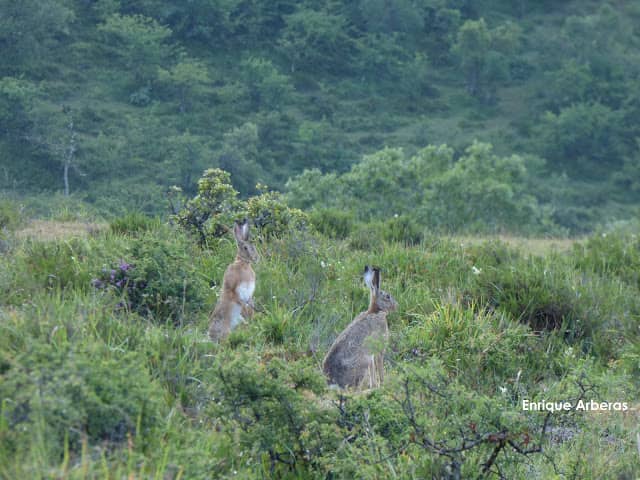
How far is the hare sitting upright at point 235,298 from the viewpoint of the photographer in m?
6.62

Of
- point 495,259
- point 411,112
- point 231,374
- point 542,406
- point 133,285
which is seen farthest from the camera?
point 411,112

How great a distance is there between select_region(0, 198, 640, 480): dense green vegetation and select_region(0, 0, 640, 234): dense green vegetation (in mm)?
31963

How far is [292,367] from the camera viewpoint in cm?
480

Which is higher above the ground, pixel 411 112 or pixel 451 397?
Answer: pixel 451 397

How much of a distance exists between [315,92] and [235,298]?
6352 centimetres

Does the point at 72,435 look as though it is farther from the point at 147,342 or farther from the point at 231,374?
the point at 147,342

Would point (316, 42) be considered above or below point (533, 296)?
below

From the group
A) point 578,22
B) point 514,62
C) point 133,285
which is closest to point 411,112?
point 514,62

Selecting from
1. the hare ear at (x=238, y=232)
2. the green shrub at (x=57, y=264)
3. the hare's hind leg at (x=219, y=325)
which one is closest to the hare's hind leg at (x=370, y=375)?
the hare's hind leg at (x=219, y=325)

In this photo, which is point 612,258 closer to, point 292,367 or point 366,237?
point 366,237

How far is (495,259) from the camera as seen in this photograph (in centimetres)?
1054

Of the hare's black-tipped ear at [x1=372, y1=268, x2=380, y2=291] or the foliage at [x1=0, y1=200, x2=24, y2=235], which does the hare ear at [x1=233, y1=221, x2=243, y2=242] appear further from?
the foliage at [x1=0, y1=200, x2=24, y2=235]

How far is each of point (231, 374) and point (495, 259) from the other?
6530 millimetres

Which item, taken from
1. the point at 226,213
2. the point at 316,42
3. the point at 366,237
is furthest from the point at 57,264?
the point at 316,42
